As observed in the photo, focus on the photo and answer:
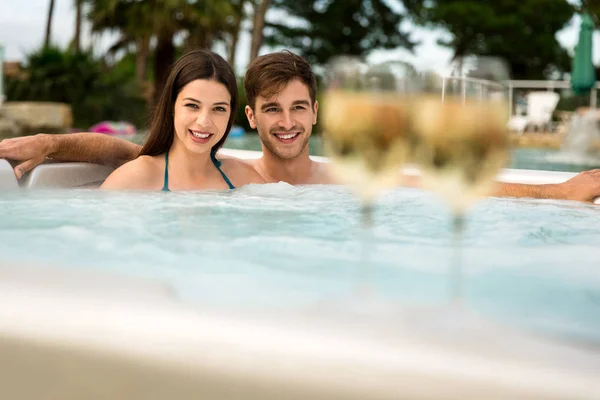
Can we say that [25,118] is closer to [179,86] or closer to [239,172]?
[239,172]

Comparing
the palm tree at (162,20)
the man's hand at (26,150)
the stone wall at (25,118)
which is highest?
the palm tree at (162,20)

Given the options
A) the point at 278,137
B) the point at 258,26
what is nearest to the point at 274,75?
the point at 278,137

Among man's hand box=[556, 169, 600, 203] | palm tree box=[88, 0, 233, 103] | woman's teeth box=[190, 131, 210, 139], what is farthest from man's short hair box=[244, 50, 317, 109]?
palm tree box=[88, 0, 233, 103]

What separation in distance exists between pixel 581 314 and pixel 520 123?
9.50 metres

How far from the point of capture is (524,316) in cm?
86

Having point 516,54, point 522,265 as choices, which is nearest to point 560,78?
point 516,54

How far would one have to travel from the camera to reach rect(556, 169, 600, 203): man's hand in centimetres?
244

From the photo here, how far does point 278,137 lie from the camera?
259 centimetres

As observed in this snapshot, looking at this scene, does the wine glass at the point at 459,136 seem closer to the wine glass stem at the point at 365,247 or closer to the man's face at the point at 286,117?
the wine glass stem at the point at 365,247

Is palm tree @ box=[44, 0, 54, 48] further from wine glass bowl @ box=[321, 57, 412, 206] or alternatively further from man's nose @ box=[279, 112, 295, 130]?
wine glass bowl @ box=[321, 57, 412, 206]

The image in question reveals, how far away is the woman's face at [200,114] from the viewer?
7.54 feet

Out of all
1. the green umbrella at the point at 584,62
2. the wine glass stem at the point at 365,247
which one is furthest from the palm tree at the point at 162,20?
the wine glass stem at the point at 365,247

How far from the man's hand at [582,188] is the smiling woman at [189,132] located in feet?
4.00

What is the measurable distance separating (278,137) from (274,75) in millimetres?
237
